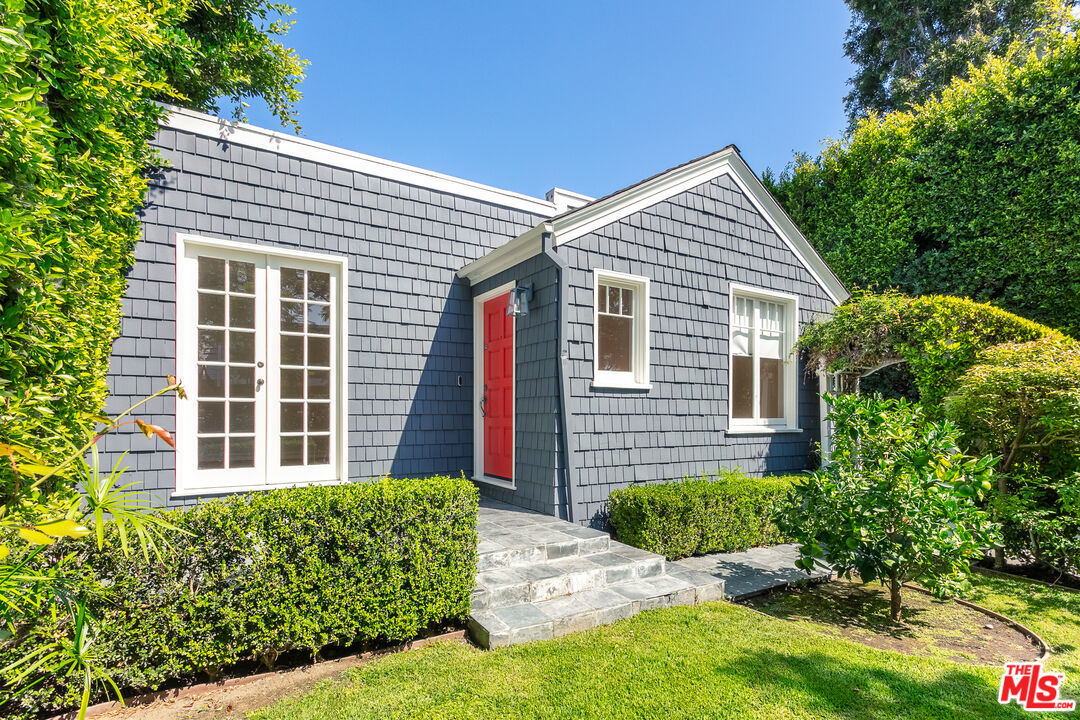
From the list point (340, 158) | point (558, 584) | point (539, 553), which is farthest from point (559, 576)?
point (340, 158)

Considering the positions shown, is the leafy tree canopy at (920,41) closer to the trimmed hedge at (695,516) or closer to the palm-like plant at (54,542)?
the trimmed hedge at (695,516)

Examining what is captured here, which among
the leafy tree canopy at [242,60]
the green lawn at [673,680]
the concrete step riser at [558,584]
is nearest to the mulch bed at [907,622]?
the green lawn at [673,680]

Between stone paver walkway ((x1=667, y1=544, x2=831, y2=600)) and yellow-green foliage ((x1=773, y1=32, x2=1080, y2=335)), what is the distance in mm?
5386

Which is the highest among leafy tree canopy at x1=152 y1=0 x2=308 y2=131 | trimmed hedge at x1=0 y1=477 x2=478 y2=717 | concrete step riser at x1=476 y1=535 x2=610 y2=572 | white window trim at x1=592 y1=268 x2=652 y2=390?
leafy tree canopy at x1=152 y1=0 x2=308 y2=131

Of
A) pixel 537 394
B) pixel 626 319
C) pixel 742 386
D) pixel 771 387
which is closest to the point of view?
pixel 537 394

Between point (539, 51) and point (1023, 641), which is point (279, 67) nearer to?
point (539, 51)

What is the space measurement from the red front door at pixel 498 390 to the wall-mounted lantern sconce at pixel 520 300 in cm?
37

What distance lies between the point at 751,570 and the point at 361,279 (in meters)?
4.79

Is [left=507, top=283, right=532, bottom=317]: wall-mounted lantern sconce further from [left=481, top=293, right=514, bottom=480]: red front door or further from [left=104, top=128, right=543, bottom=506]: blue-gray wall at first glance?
[left=104, top=128, right=543, bottom=506]: blue-gray wall

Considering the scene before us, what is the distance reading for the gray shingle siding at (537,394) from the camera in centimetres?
488

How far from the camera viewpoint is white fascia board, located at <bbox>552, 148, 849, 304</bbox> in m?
5.10

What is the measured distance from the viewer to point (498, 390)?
5.88m

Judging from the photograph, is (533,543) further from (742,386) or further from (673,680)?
(742,386)

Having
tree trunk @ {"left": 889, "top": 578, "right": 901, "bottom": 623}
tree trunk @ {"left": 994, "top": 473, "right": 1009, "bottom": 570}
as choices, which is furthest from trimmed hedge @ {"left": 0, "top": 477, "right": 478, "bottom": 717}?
tree trunk @ {"left": 994, "top": 473, "right": 1009, "bottom": 570}
